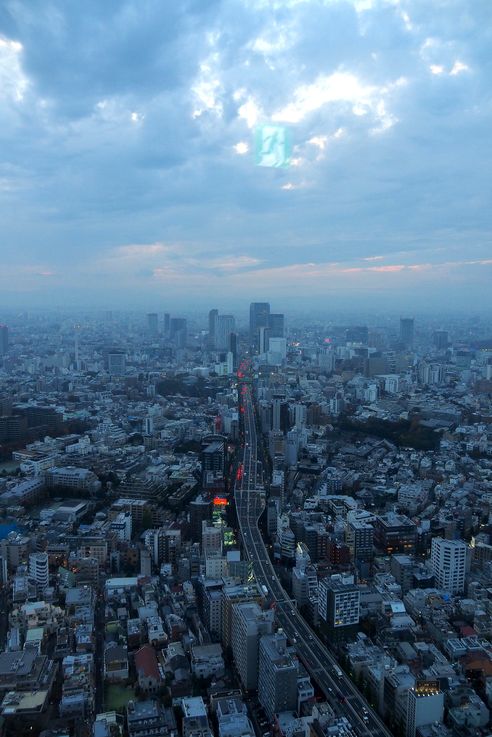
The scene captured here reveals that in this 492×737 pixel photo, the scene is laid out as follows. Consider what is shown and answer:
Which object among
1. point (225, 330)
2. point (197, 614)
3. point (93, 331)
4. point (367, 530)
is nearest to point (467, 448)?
point (367, 530)

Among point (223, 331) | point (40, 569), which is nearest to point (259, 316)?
point (223, 331)

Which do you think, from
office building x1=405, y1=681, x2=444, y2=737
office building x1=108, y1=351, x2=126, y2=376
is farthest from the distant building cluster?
office building x1=108, y1=351, x2=126, y2=376

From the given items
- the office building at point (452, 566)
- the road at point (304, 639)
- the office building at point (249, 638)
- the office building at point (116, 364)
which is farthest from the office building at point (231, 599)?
the office building at point (116, 364)

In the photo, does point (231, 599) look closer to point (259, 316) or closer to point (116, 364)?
point (116, 364)

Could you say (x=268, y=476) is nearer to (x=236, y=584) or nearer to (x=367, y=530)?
(x=367, y=530)

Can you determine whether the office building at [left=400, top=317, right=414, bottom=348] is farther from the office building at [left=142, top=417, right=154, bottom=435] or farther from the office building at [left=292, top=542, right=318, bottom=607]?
the office building at [left=292, top=542, right=318, bottom=607]
